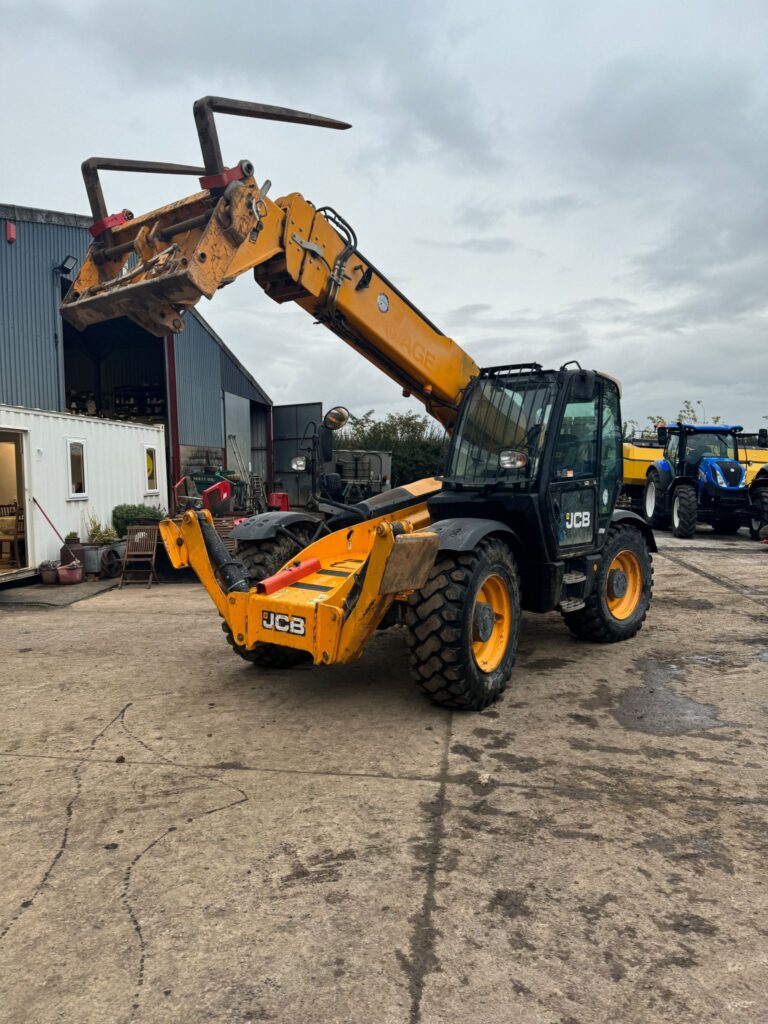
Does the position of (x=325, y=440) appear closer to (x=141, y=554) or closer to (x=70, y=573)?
(x=141, y=554)

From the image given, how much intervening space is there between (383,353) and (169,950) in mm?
4704

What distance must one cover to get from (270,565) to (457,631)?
2.03 metres

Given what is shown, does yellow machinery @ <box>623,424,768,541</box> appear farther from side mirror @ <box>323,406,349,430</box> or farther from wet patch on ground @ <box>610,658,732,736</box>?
side mirror @ <box>323,406,349,430</box>

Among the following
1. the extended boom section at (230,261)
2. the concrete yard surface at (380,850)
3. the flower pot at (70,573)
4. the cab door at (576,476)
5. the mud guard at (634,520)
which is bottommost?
Result: the concrete yard surface at (380,850)

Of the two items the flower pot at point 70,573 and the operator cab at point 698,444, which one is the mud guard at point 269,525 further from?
the operator cab at point 698,444

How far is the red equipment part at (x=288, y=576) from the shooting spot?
4777 mm

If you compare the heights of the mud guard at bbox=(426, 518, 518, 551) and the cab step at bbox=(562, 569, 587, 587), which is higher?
the mud guard at bbox=(426, 518, 518, 551)

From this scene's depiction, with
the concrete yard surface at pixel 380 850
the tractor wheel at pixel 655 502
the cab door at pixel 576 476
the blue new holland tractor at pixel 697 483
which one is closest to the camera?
the concrete yard surface at pixel 380 850

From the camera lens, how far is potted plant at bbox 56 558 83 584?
10594mm

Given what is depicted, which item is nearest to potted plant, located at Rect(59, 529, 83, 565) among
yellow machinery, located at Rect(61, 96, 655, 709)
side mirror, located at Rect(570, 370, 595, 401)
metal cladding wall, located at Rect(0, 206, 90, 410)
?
metal cladding wall, located at Rect(0, 206, 90, 410)

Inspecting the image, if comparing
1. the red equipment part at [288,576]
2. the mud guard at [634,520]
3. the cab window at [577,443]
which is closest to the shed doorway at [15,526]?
the red equipment part at [288,576]

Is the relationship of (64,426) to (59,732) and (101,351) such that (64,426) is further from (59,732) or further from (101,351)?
(101,351)

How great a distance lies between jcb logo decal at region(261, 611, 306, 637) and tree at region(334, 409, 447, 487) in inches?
843

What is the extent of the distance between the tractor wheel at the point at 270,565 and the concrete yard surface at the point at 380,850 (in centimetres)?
20
